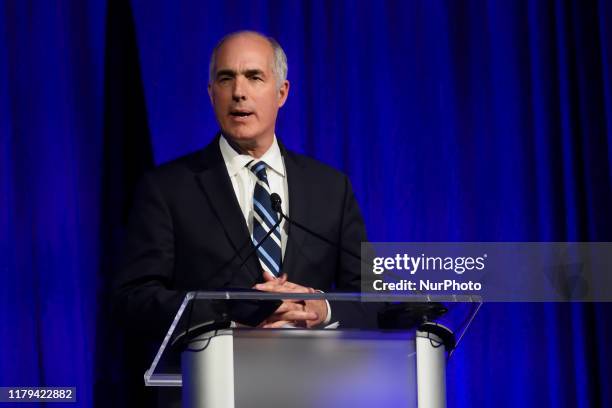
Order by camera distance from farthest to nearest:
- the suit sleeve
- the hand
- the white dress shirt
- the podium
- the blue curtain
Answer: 1. the blue curtain
2. the white dress shirt
3. the suit sleeve
4. the hand
5. the podium

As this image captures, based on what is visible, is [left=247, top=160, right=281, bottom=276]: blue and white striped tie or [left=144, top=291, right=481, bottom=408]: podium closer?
[left=144, top=291, right=481, bottom=408]: podium

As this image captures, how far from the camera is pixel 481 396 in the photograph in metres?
3.53

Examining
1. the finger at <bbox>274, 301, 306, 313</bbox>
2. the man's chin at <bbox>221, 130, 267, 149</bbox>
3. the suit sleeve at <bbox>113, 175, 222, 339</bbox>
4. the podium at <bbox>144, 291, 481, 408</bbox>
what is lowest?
the podium at <bbox>144, 291, 481, 408</bbox>

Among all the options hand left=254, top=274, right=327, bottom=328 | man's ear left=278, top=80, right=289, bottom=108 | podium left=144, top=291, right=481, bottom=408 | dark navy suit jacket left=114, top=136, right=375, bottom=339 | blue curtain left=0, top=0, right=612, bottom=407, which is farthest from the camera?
blue curtain left=0, top=0, right=612, bottom=407

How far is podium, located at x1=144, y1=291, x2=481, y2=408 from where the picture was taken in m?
1.68

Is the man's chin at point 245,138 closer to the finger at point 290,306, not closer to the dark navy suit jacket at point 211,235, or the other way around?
the dark navy suit jacket at point 211,235

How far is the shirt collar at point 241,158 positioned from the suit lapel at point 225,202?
0.02 metres

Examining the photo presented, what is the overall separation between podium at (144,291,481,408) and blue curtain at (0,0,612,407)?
1.50 metres

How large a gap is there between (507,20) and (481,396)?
1395mm

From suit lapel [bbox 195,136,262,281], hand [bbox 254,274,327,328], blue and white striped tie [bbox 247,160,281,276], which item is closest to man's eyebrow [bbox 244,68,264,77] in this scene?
suit lapel [bbox 195,136,262,281]

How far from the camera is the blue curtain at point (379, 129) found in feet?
10.5

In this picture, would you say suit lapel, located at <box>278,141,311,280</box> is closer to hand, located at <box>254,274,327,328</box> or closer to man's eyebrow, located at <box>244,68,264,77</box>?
man's eyebrow, located at <box>244,68,264,77</box>

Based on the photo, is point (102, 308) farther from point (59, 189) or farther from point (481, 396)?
point (481, 396)

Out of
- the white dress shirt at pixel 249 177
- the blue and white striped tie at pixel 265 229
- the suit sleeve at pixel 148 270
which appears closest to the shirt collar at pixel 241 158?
the white dress shirt at pixel 249 177
